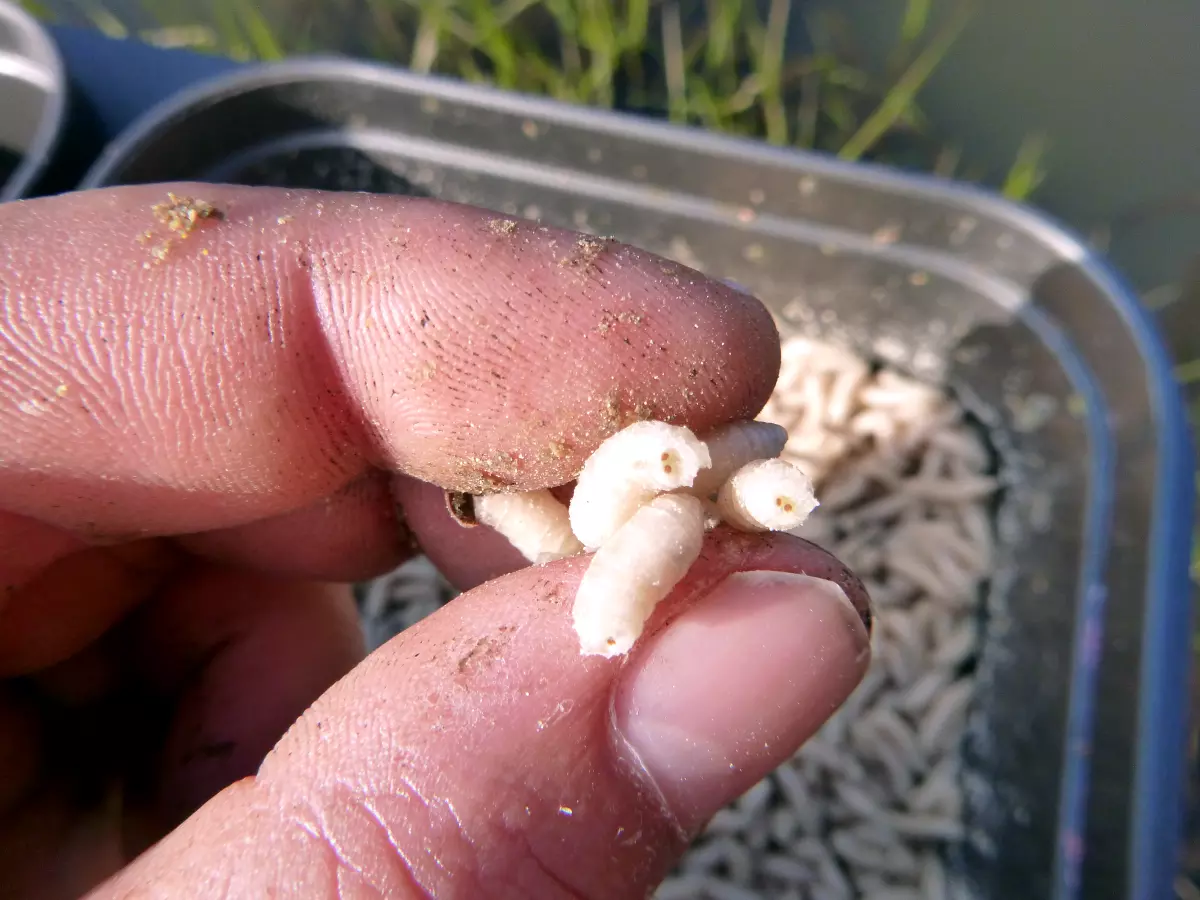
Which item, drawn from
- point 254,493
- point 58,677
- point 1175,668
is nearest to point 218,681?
point 58,677

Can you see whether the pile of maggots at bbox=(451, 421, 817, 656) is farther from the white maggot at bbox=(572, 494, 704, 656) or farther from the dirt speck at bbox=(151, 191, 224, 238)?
the dirt speck at bbox=(151, 191, 224, 238)

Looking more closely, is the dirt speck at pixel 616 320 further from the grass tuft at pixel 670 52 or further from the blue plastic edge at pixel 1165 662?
the grass tuft at pixel 670 52

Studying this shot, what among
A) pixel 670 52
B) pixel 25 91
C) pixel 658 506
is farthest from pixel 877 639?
pixel 25 91

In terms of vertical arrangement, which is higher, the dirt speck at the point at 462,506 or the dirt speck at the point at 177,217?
the dirt speck at the point at 177,217

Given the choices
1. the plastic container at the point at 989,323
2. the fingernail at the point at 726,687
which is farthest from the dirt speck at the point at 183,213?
the plastic container at the point at 989,323

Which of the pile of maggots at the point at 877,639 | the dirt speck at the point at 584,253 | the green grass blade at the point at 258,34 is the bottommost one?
the pile of maggots at the point at 877,639

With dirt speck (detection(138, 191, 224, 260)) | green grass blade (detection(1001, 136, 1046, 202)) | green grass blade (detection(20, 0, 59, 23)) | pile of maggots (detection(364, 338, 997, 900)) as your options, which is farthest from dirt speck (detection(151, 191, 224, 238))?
green grass blade (detection(1001, 136, 1046, 202))
